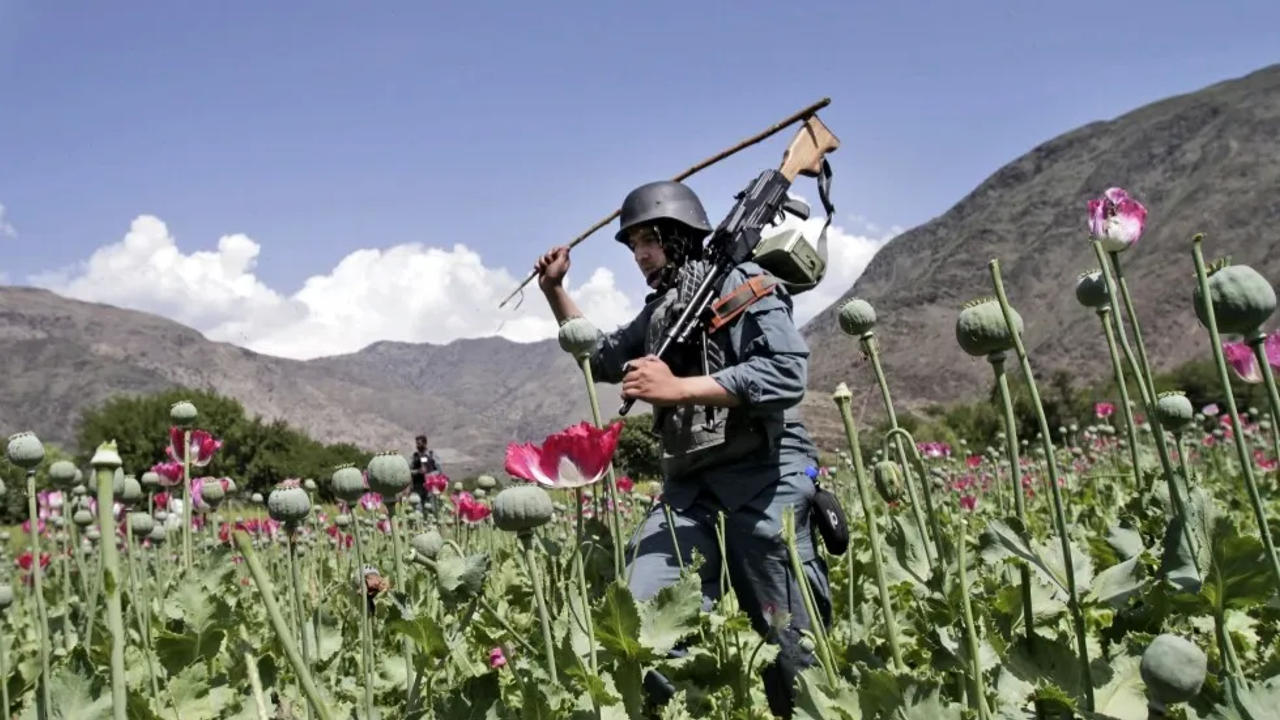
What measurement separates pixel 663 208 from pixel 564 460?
1.46 m

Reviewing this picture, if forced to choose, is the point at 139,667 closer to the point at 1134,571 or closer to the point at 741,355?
the point at 741,355

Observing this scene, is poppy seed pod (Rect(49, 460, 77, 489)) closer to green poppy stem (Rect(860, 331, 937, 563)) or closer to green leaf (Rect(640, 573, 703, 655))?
green leaf (Rect(640, 573, 703, 655))

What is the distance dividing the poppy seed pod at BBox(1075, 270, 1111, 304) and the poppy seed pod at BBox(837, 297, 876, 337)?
13.9 inches

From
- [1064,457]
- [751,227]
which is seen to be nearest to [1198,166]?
[1064,457]

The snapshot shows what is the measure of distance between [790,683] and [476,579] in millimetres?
1364

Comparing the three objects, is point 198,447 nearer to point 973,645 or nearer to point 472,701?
point 472,701

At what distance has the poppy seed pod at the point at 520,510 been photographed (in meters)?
1.33

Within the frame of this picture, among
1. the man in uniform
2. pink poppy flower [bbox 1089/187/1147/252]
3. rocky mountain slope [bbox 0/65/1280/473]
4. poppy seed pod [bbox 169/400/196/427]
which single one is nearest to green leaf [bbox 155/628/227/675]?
poppy seed pod [bbox 169/400/196/427]

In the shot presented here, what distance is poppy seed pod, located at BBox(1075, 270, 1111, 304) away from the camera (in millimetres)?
1570

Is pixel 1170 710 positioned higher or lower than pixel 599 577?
lower

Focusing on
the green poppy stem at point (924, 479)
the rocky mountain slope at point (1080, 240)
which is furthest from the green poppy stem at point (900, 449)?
the rocky mountain slope at point (1080, 240)

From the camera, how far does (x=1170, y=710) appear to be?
1106 millimetres

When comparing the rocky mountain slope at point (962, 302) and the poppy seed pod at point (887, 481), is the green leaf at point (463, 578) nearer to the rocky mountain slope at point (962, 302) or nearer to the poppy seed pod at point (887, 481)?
the poppy seed pod at point (887, 481)

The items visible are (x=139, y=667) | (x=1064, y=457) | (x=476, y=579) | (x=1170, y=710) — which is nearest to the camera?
(x=1170, y=710)
